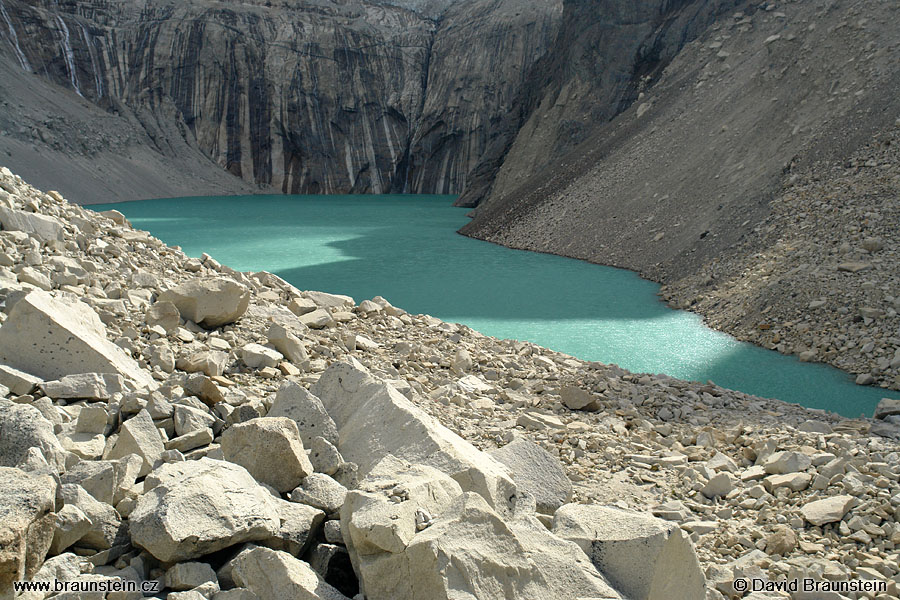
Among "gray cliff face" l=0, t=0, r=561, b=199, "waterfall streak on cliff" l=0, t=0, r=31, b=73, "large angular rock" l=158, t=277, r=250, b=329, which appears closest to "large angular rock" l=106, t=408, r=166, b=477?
"large angular rock" l=158, t=277, r=250, b=329

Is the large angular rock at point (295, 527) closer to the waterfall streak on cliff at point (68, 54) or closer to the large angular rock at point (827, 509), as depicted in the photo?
the large angular rock at point (827, 509)

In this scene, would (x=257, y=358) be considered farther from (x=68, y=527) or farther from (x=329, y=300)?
(x=329, y=300)

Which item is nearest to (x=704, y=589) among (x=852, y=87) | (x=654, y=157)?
(x=852, y=87)

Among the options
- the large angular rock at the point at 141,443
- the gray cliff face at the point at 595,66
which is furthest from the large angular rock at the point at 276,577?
the gray cliff face at the point at 595,66

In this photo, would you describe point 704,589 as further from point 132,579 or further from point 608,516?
point 132,579

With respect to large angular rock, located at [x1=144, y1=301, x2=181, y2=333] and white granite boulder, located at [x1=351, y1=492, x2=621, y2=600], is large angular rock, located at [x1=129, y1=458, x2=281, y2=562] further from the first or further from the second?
large angular rock, located at [x1=144, y1=301, x2=181, y2=333]

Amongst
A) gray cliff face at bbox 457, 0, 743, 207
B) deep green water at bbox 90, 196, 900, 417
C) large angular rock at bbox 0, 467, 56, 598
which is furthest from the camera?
gray cliff face at bbox 457, 0, 743, 207

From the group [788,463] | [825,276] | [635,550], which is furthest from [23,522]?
[825,276]
